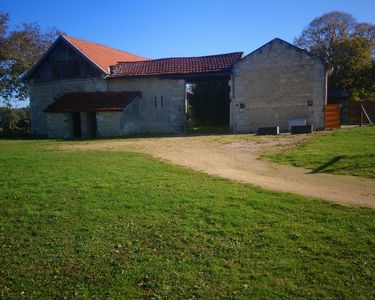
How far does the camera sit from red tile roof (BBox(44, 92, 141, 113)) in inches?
911

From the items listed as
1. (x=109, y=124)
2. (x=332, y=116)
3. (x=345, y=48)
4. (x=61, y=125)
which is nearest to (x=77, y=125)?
(x=61, y=125)

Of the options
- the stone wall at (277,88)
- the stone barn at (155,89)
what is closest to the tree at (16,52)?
the stone barn at (155,89)

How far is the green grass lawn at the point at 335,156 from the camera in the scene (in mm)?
8911

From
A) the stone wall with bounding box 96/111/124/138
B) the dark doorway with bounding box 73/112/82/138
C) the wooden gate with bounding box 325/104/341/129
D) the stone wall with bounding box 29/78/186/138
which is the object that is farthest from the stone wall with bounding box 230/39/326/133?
the dark doorway with bounding box 73/112/82/138

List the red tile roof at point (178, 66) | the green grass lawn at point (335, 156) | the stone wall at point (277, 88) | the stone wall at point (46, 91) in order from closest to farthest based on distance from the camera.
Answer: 1. the green grass lawn at point (335, 156)
2. the stone wall at point (277, 88)
3. the red tile roof at point (178, 66)
4. the stone wall at point (46, 91)

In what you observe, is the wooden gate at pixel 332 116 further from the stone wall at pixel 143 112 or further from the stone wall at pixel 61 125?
the stone wall at pixel 61 125

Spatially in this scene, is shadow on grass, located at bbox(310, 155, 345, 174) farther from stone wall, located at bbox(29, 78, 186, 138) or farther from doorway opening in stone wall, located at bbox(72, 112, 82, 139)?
doorway opening in stone wall, located at bbox(72, 112, 82, 139)

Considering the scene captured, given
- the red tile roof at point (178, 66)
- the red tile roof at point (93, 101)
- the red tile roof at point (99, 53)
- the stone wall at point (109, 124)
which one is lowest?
the stone wall at point (109, 124)

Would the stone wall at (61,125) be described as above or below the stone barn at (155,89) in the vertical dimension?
below

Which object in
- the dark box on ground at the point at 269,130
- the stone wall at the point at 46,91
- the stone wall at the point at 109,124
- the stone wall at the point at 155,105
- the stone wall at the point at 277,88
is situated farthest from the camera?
the stone wall at the point at 46,91

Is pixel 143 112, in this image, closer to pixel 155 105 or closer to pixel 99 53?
pixel 155 105

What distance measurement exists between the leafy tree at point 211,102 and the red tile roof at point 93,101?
30.5 feet

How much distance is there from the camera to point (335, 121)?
68.3 ft

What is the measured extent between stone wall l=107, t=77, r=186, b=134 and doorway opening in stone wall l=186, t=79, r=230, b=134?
21.2 ft
